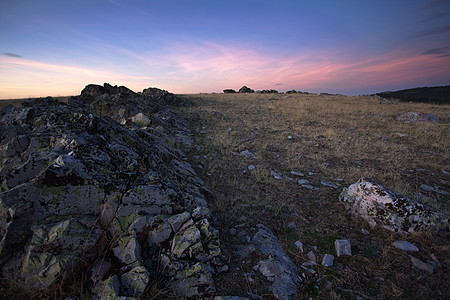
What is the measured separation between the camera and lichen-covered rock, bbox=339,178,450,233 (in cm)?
402

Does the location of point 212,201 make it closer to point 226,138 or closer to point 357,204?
point 357,204

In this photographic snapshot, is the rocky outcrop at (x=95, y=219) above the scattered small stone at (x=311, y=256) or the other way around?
above

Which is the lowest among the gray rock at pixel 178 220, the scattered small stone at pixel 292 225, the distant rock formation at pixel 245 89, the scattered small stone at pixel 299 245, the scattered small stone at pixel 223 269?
the scattered small stone at pixel 299 245


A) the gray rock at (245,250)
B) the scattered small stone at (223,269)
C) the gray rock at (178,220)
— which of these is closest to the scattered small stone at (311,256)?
the gray rock at (245,250)

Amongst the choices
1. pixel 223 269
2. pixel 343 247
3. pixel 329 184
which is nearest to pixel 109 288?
pixel 223 269

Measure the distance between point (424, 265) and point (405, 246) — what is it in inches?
18.5

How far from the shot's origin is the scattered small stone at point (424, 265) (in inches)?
128

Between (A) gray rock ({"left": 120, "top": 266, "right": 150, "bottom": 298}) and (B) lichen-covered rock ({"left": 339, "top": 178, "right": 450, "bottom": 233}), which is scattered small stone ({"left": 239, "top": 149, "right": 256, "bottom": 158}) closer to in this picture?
(B) lichen-covered rock ({"left": 339, "top": 178, "right": 450, "bottom": 233})

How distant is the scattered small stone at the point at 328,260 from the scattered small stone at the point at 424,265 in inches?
54.0

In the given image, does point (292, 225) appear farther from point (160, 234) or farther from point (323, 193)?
point (160, 234)

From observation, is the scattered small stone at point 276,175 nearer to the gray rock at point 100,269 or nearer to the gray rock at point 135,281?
the gray rock at point 135,281

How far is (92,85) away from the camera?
54.5ft

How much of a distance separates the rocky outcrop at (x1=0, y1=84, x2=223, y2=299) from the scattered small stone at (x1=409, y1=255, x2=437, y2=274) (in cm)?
346

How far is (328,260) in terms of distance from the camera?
348 cm
